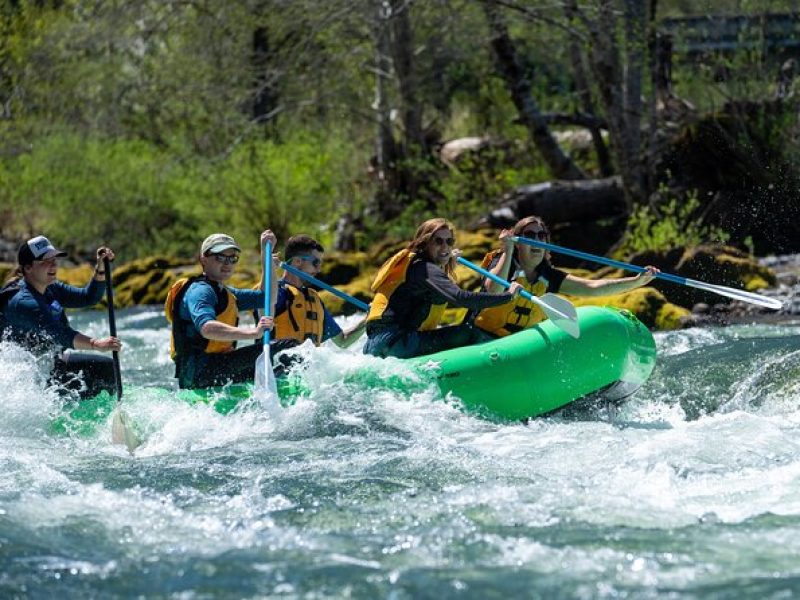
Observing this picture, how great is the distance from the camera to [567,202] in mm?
13727

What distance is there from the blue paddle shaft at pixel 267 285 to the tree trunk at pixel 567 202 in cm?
759

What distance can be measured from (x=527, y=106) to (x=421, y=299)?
887cm

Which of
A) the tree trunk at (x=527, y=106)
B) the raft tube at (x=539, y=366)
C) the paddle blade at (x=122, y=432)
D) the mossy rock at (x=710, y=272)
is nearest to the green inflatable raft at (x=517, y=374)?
the raft tube at (x=539, y=366)

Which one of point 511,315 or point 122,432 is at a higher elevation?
point 511,315

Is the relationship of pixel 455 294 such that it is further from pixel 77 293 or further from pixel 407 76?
pixel 407 76

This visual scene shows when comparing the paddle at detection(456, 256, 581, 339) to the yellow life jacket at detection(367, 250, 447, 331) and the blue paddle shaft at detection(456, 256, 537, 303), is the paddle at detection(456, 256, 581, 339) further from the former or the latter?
the yellow life jacket at detection(367, 250, 447, 331)

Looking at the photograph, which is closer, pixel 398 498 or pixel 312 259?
pixel 398 498

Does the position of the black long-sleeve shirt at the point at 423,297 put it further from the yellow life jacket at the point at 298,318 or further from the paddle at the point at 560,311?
the yellow life jacket at the point at 298,318

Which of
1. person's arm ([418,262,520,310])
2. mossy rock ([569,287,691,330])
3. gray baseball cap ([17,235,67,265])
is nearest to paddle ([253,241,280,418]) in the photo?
person's arm ([418,262,520,310])

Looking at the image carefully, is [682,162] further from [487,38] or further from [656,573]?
[656,573]

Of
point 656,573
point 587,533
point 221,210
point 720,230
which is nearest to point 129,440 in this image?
point 587,533

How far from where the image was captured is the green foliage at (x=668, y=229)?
11930 mm

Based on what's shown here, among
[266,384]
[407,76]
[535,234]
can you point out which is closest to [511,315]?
[535,234]

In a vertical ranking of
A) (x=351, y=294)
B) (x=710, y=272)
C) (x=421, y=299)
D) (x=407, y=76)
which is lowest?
(x=351, y=294)
